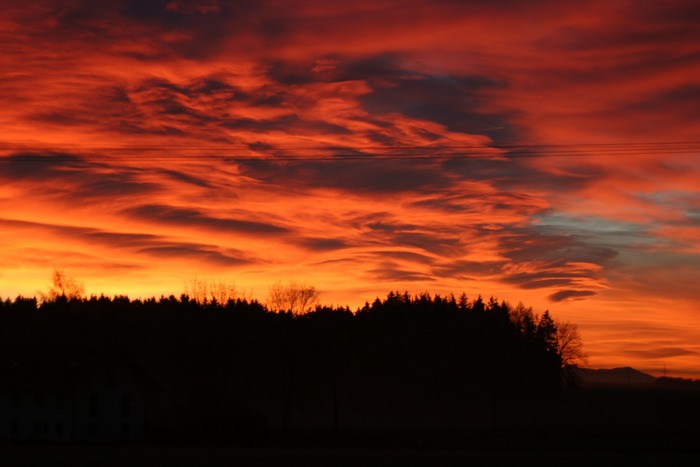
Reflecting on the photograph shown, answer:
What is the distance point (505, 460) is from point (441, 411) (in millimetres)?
97679

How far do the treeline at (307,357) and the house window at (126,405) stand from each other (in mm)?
3347

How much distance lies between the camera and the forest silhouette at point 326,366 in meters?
101

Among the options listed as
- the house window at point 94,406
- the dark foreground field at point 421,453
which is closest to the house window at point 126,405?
the house window at point 94,406

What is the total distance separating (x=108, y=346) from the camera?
3757 inches

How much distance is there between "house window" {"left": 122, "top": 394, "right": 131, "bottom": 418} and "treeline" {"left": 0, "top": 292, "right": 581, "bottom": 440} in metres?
3.35

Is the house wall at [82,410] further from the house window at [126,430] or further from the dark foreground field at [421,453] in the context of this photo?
the dark foreground field at [421,453]

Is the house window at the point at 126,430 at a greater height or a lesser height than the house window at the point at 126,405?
lesser

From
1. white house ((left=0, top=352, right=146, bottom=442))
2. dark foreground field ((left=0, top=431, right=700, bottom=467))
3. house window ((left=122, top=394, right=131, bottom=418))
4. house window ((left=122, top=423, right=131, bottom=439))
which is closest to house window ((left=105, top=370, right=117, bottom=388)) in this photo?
white house ((left=0, top=352, right=146, bottom=442))

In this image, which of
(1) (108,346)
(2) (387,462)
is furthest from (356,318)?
(2) (387,462)

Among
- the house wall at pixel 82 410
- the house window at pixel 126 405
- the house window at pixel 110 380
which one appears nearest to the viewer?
the house wall at pixel 82 410

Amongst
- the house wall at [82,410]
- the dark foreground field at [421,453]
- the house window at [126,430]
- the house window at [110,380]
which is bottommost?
the dark foreground field at [421,453]

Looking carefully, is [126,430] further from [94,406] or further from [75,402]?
[75,402]

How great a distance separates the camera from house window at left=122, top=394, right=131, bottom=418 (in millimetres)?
91750

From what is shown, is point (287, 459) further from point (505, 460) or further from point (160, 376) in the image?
point (160, 376)
